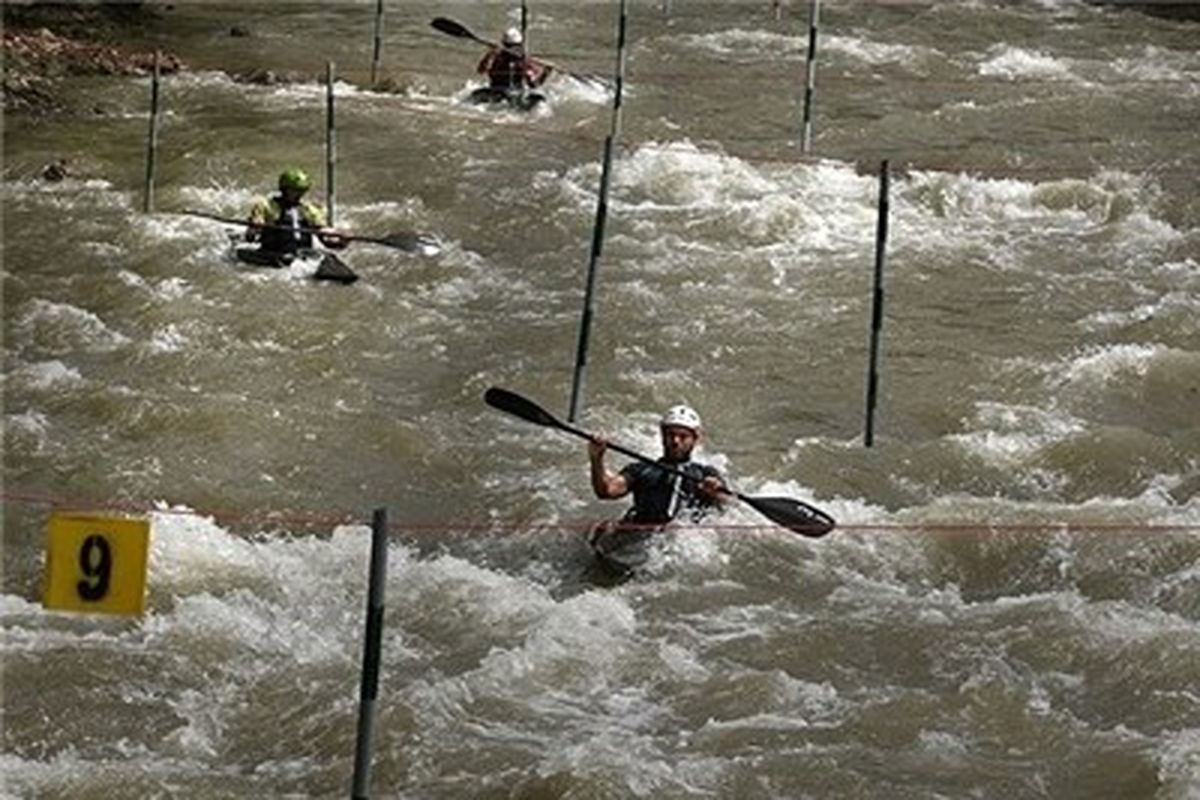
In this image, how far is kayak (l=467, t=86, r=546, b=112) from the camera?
20.5 metres

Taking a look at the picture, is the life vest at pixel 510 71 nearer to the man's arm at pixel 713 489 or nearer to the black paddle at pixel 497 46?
the black paddle at pixel 497 46

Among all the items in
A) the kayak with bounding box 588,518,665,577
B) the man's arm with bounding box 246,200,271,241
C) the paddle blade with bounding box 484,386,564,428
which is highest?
the paddle blade with bounding box 484,386,564,428

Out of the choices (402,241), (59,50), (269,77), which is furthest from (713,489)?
(59,50)

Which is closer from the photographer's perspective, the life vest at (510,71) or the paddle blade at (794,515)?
the paddle blade at (794,515)

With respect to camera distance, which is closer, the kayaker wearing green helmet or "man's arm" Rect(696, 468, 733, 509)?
"man's arm" Rect(696, 468, 733, 509)

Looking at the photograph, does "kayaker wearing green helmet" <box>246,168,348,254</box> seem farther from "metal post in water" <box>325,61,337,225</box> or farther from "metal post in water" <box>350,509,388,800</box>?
"metal post in water" <box>350,509,388,800</box>

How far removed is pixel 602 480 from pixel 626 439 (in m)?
1.93

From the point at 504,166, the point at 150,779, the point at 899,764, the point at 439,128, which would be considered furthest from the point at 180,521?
the point at 439,128

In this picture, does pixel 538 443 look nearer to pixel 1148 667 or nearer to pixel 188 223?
pixel 1148 667

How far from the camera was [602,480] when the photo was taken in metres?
10.1

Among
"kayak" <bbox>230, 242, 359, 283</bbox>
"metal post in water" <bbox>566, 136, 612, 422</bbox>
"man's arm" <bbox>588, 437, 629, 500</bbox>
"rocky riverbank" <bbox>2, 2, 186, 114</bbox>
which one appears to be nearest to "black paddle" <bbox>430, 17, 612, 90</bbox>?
"rocky riverbank" <bbox>2, 2, 186, 114</bbox>

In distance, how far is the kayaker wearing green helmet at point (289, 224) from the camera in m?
14.8

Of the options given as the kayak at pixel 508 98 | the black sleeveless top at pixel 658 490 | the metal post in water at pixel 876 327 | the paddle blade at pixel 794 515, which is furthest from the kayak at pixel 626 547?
the kayak at pixel 508 98

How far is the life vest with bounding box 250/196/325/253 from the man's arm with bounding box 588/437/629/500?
17.7 feet
